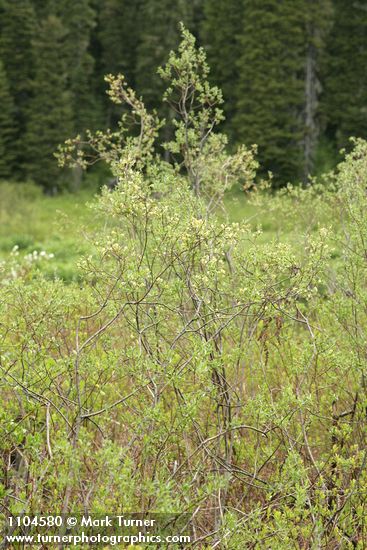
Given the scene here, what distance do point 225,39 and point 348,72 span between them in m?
5.42

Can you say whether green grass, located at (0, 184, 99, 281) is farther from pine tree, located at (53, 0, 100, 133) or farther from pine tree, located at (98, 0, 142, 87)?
pine tree, located at (98, 0, 142, 87)

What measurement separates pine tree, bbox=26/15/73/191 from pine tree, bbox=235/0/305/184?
706 cm

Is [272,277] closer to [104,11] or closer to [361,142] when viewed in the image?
[361,142]

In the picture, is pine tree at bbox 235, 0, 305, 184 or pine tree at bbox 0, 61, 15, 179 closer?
pine tree at bbox 235, 0, 305, 184

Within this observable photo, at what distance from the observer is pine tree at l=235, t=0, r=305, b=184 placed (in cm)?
2695

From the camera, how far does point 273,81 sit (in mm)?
27156

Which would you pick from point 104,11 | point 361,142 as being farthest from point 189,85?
point 104,11

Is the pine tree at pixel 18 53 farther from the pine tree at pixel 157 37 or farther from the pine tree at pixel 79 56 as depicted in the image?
the pine tree at pixel 157 37

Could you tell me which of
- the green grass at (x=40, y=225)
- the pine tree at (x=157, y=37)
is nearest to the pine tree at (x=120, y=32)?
the pine tree at (x=157, y=37)

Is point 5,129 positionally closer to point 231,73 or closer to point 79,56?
point 79,56

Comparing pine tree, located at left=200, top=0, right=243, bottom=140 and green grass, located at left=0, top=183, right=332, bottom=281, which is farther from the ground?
pine tree, located at left=200, top=0, right=243, bottom=140

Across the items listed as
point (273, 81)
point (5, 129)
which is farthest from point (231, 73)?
point (5, 129)

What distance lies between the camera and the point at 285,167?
27.5 meters

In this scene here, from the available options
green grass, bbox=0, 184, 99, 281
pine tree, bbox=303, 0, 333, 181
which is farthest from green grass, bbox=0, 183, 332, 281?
pine tree, bbox=303, 0, 333, 181
